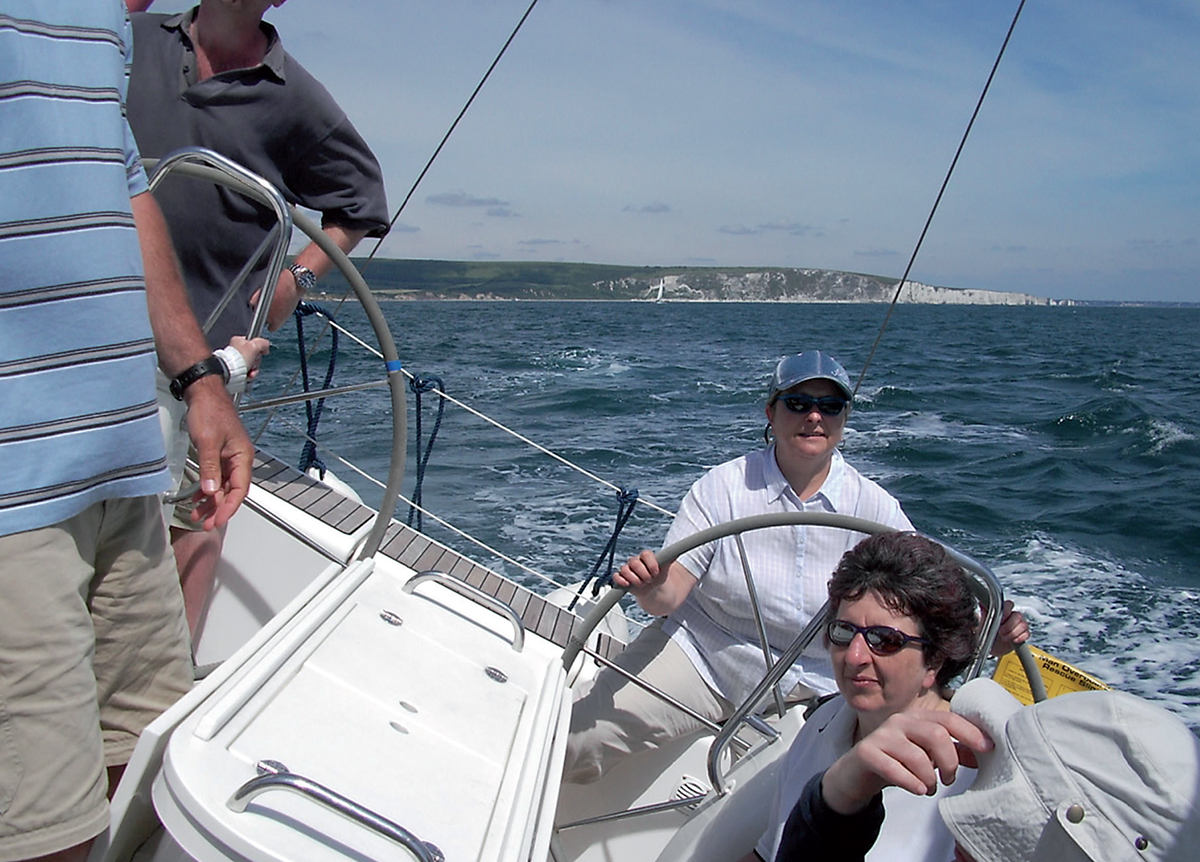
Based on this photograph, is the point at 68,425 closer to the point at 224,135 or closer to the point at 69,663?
the point at 69,663

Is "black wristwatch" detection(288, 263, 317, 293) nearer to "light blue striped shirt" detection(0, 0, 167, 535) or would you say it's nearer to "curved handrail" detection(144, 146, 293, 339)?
"curved handrail" detection(144, 146, 293, 339)

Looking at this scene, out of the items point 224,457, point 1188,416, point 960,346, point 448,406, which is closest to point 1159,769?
point 224,457

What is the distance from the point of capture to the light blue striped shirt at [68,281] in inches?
37.8

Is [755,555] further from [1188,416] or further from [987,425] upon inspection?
[1188,416]

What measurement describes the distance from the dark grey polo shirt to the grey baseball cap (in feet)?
3.42

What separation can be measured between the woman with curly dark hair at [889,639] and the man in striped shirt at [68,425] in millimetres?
861

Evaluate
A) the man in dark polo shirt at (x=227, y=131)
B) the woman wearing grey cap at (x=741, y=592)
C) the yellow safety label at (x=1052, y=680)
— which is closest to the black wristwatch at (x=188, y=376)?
the man in dark polo shirt at (x=227, y=131)

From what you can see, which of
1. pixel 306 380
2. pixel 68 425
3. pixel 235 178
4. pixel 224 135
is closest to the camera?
pixel 68 425

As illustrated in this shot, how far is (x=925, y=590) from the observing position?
51.7 inches

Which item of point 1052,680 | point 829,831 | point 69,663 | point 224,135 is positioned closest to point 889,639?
point 829,831

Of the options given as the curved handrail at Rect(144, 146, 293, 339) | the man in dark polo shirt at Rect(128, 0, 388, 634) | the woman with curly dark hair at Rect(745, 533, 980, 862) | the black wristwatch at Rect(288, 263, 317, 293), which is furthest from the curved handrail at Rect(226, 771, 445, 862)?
the black wristwatch at Rect(288, 263, 317, 293)

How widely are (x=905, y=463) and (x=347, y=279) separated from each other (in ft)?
27.4

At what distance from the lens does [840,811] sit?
1022mm

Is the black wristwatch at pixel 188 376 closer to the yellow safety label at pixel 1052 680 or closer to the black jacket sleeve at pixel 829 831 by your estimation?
the black jacket sleeve at pixel 829 831
